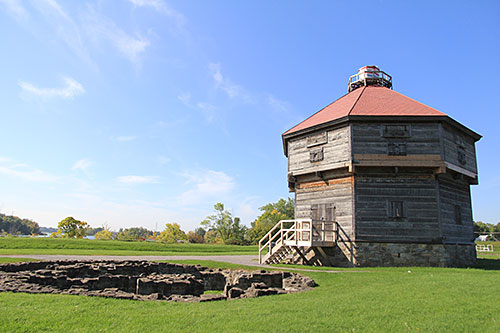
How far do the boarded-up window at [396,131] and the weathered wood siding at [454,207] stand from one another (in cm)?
327

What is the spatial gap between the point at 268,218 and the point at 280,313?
6367 cm

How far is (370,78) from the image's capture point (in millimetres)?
26219

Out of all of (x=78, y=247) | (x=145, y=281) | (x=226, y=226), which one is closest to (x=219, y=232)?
(x=226, y=226)

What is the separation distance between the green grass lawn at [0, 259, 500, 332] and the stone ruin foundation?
788mm

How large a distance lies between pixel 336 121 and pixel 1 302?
17110 mm

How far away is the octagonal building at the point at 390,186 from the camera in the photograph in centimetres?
1780

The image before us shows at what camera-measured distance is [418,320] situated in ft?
23.1

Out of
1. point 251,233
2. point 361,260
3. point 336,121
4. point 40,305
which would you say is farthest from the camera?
point 251,233

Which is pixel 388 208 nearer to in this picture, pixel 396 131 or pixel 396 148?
pixel 396 148

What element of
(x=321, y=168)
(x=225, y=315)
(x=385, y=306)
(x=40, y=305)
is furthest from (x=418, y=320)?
(x=321, y=168)

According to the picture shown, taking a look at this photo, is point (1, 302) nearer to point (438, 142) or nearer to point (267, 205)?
point (438, 142)

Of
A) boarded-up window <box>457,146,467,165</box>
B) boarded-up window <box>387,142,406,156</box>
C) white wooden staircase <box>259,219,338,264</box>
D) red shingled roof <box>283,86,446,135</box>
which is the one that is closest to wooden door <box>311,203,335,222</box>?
white wooden staircase <box>259,219,338,264</box>

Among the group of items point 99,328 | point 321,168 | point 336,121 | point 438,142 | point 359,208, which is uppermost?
point 336,121

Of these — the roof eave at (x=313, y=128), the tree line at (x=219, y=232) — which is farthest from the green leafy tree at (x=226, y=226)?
the roof eave at (x=313, y=128)
